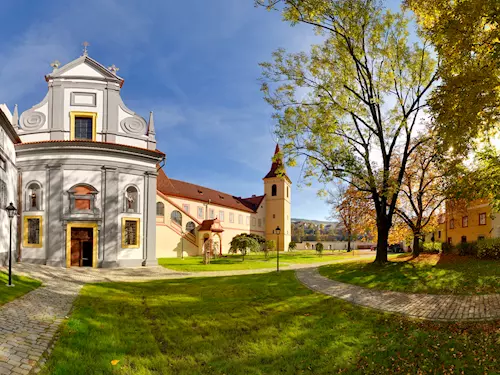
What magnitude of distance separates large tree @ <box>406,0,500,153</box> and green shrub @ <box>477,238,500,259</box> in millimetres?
11776

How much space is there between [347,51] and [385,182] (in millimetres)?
6920

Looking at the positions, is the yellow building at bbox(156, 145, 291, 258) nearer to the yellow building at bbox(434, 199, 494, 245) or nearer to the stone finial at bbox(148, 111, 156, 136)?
the stone finial at bbox(148, 111, 156, 136)

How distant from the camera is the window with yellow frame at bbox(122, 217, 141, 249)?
21.2m

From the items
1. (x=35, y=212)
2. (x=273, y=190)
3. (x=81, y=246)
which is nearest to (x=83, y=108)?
(x=35, y=212)

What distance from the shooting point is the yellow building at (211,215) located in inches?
1266

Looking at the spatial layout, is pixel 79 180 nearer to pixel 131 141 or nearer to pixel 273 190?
pixel 131 141

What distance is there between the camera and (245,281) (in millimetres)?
14680

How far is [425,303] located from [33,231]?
2201 centimetres

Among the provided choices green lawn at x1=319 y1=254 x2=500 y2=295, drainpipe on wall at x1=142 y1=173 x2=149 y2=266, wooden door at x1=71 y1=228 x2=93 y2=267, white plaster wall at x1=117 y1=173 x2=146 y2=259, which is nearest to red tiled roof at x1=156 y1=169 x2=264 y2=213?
drainpipe on wall at x1=142 y1=173 x2=149 y2=266

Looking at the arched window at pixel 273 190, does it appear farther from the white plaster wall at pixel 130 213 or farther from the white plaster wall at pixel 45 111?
the white plaster wall at pixel 45 111

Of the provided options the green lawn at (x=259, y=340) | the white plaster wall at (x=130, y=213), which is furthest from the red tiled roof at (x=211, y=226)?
the green lawn at (x=259, y=340)

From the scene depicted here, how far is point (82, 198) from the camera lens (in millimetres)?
20422

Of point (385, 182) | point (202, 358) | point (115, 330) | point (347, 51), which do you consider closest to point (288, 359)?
point (202, 358)

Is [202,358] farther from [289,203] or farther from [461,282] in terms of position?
[289,203]
